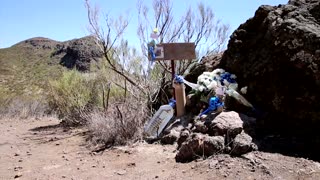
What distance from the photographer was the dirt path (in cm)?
460

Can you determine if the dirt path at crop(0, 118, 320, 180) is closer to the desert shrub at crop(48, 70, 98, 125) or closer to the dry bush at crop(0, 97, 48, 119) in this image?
the desert shrub at crop(48, 70, 98, 125)

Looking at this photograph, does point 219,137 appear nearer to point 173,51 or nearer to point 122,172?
point 122,172

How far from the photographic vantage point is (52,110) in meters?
14.2

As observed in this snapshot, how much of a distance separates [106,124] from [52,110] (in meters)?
7.50

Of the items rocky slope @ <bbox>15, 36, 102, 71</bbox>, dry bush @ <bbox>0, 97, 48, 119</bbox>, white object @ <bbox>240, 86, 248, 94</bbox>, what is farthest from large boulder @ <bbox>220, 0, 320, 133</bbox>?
rocky slope @ <bbox>15, 36, 102, 71</bbox>

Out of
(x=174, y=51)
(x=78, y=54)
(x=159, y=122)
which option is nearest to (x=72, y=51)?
(x=78, y=54)

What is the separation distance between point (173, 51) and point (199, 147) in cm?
291

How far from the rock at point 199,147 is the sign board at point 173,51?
103 inches

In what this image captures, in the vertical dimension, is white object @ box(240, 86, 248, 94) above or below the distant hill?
below

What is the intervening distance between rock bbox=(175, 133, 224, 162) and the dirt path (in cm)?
14

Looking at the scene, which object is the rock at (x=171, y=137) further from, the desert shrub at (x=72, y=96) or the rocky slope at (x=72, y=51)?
the rocky slope at (x=72, y=51)

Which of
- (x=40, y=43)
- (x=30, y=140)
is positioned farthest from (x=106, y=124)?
(x=40, y=43)

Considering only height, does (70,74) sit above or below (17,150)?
above

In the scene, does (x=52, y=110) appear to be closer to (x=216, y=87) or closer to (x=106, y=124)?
(x=106, y=124)
